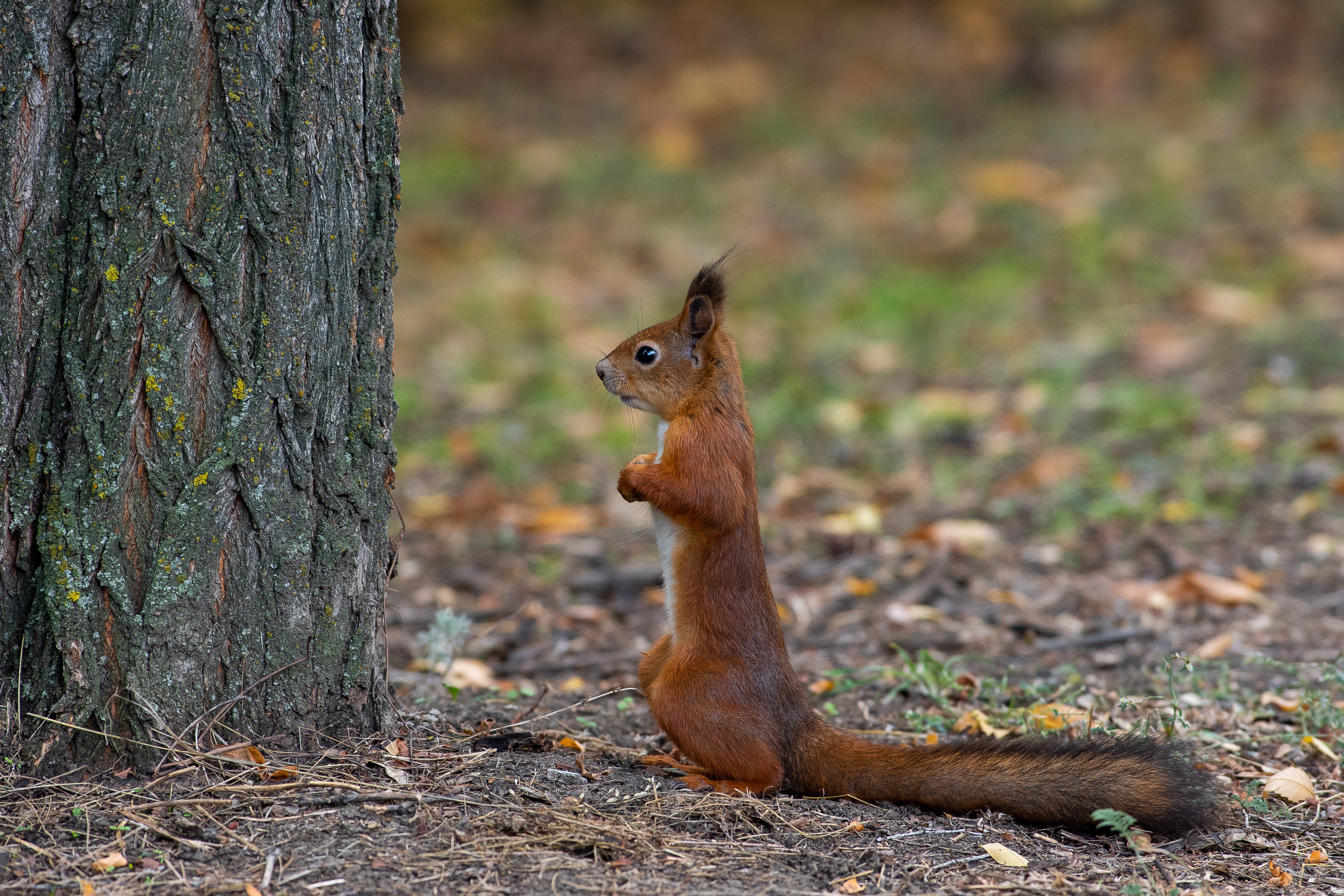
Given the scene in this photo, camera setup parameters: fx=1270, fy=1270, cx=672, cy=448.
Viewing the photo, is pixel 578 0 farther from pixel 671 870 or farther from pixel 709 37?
pixel 671 870

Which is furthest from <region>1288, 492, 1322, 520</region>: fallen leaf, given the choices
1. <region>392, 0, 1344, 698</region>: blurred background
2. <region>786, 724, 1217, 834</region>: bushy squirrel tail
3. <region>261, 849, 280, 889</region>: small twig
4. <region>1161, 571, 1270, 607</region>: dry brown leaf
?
<region>261, 849, 280, 889</region>: small twig

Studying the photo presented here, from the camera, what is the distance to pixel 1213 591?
3.93 meters

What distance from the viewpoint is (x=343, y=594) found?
2.49 metres

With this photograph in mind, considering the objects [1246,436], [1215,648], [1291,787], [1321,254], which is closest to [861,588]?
[1215,648]

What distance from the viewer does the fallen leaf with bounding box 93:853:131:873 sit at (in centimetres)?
208

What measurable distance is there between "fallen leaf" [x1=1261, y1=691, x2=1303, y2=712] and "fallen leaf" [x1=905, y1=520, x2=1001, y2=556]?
137 cm

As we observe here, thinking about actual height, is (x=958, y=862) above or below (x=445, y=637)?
below

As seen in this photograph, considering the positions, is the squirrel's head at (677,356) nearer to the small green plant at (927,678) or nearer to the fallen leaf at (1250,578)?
the small green plant at (927,678)

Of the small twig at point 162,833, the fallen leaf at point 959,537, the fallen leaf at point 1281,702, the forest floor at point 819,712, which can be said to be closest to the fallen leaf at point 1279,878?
the forest floor at point 819,712

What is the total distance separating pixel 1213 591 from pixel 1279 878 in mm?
1695

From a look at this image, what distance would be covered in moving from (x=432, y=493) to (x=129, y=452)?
3.36 meters

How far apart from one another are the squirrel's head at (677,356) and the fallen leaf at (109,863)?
4.84ft

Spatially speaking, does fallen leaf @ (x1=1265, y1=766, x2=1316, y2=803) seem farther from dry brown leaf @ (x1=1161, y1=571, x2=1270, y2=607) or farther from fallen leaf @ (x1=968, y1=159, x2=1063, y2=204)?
fallen leaf @ (x1=968, y1=159, x2=1063, y2=204)

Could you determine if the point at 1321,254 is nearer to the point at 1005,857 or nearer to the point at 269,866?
the point at 1005,857
